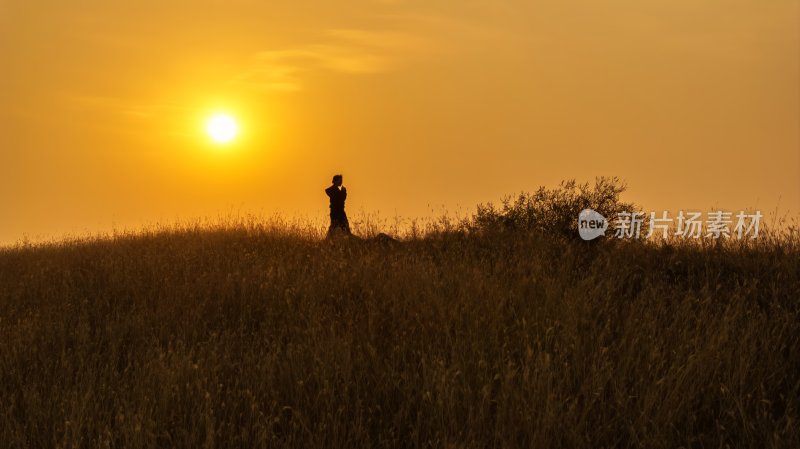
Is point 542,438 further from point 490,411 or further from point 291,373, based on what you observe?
point 291,373

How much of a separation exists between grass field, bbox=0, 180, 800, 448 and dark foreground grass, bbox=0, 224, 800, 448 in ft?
0.07

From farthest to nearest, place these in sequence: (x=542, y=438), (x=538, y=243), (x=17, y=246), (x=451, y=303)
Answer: (x=17, y=246) → (x=538, y=243) → (x=451, y=303) → (x=542, y=438)

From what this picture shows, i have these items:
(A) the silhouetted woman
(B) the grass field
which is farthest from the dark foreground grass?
(A) the silhouetted woman

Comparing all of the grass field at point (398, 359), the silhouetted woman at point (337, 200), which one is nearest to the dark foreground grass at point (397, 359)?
the grass field at point (398, 359)

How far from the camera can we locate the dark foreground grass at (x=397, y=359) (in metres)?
3.45

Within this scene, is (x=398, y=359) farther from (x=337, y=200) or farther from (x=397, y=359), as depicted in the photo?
(x=337, y=200)

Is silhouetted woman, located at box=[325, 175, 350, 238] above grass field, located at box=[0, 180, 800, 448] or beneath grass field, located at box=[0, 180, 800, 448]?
above

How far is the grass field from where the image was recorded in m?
3.45

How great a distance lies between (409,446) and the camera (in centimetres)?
331

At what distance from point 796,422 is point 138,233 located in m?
13.1

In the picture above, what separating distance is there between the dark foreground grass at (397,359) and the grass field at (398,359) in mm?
21

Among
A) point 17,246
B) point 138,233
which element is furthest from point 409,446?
point 17,246

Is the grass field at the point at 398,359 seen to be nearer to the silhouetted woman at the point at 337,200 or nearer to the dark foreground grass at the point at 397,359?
the dark foreground grass at the point at 397,359

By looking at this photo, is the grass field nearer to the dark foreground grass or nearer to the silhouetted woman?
the dark foreground grass
